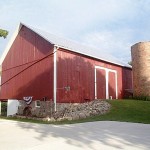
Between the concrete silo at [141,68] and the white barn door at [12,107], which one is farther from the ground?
the concrete silo at [141,68]

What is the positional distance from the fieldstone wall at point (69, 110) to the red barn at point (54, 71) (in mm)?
535

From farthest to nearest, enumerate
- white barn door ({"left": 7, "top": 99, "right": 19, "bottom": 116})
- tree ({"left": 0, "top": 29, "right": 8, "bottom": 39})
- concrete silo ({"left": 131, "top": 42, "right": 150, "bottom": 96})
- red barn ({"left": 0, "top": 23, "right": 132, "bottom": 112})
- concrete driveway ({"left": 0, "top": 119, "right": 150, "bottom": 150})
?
concrete silo ({"left": 131, "top": 42, "right": 150, "bottom": 96}) < white barn door ({"left": 7, "top": 99, "right": 19, "bottom": 116}) < red barn ({"left": 0, "top": 23, "right": 132, "bottom": 112}) < tree ({"left": 0, "top": 29, "right": 8, "bottom": 39}) < concrete driveway ({"left": 0, "top": 119, "right": 150, "bottom": 150})

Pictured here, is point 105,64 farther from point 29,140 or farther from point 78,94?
point 29,140

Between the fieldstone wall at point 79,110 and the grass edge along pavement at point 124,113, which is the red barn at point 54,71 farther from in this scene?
the grass edge along pavement at point 124,113

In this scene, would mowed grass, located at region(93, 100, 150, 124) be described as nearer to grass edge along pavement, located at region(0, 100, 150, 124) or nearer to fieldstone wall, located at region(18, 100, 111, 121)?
grass edge along pavement, located at region(0, 100, 150, 124)

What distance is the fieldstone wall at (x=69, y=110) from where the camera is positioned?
18.6m

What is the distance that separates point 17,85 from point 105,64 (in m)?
8.53

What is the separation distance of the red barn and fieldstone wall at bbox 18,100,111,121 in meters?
0.54

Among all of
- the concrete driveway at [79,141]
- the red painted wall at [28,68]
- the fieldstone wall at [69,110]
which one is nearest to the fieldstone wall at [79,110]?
the fieldstone wall at [69,110]

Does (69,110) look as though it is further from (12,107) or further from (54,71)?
(12,107)

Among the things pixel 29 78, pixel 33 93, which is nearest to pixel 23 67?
pixel 29 78

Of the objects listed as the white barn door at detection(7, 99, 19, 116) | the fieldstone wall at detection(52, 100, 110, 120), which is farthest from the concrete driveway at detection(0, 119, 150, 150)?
the white barn door at detection(7, 99, 19, 116)

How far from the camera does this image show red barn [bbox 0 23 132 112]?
20625 millimetres

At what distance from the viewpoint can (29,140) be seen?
936 cm
